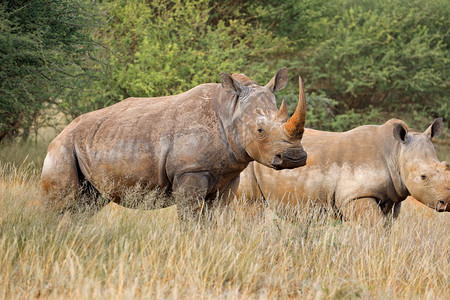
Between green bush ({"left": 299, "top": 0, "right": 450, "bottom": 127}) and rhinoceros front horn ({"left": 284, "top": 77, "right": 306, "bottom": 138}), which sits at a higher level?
rhinoceros front horn ({"left": 284, "top": 77, "right": 306, "bottom": 138})

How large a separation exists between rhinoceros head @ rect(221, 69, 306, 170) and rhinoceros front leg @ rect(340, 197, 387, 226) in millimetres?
1771

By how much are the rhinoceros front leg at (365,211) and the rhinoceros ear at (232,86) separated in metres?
1.96

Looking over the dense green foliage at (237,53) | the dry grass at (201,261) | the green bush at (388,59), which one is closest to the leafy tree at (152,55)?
the dense green foliage at (237,53)

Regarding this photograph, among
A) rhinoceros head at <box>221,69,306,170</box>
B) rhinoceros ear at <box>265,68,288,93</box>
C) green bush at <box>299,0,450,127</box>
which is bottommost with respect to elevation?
green bush at <box>299,0,450,127</box>

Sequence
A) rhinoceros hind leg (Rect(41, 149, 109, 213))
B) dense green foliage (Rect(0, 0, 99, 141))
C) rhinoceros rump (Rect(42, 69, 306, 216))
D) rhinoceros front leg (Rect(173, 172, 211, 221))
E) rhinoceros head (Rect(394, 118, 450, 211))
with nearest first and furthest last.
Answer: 1. rhinoceros rump (Rect(42, 69, 306, 216))
2. rhinoceros front leg (Rect(173, 172, 211, 221))
3. rhinoceros hind leg (Rect(41, 149, 109, 213))
4. rhinoceros head (Rect(394, 118, 450, 211))
5. dense green foliage (Rect(0, 0, 99, 141))

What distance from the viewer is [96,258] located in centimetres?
416

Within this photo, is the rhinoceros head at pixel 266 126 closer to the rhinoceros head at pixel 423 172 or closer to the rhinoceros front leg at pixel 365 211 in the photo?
the rhinoceros front leg at pixel 365 211

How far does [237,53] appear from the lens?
13266 millimetres

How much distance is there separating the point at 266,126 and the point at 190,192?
2.54ft

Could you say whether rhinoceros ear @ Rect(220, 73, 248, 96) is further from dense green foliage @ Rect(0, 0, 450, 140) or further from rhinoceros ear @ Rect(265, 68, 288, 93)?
dense green foliage @ Rect(0, 0, 450, 140)

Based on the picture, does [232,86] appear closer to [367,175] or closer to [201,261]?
[201,261]

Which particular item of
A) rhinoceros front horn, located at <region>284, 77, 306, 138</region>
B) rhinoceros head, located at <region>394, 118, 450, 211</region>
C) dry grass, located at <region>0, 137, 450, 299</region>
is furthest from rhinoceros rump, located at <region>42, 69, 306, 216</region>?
rhinoceros head, located at <region>394, 118, 450, 211</region>

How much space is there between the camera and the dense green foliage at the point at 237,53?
8680 millimetres

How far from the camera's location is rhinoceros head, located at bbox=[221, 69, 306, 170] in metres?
4.49
